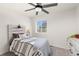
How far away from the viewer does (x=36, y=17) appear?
1331 millimetres

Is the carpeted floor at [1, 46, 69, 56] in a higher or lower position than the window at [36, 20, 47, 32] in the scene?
lower

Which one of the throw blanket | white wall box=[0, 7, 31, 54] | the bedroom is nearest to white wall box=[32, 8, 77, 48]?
the bedroom

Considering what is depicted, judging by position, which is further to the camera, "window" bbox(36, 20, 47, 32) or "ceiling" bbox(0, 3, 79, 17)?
"window" bbox(36, 20, 47, 32)

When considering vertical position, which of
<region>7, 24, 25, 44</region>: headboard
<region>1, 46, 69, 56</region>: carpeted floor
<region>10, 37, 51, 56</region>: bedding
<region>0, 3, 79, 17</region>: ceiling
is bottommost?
<region>1, 46, 69, 56</region>: carpeted floor

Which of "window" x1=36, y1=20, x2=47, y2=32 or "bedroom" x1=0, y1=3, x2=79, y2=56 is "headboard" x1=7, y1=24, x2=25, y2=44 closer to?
"bedroom" x1=0, y1=3, x2=79, y2=56

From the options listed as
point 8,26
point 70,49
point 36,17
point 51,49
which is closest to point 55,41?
point 51,49

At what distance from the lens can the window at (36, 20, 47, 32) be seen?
134 cm

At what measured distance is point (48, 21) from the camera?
1333 millimetres

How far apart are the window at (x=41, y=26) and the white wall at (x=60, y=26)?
0.06m

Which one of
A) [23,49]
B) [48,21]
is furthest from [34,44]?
[48,21]

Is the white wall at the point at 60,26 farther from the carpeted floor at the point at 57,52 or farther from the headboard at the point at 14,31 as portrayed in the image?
the headboard at the point at 14,31

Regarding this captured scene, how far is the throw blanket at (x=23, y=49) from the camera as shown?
1.23 meters

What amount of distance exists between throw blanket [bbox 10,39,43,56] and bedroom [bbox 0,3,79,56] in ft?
0.31

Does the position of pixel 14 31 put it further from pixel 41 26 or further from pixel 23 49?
pixel 41 26
